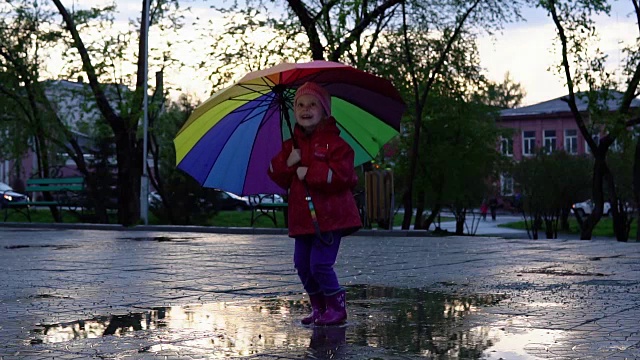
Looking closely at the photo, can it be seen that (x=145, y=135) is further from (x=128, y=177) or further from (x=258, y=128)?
(x=258, y=128)

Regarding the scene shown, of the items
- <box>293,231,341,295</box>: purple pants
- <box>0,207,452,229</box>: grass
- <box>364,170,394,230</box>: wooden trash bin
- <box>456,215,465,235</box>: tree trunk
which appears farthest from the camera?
<box>456,215,465,235</box>: tree trunk

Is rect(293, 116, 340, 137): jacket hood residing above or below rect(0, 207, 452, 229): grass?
above

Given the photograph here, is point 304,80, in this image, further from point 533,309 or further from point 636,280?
point 636,280

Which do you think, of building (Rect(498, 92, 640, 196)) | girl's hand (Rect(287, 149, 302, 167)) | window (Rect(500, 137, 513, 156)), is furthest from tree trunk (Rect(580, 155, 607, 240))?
building (Rect(498, 92, 640, 196))

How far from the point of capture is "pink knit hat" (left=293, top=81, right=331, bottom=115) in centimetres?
643

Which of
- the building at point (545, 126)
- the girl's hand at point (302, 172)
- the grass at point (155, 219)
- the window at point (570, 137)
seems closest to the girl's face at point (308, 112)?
the girl's hand at point (302, 172)

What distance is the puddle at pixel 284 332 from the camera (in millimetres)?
5266

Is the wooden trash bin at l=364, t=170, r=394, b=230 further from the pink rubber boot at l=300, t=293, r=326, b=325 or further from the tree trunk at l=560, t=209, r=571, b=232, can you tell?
the tree trunk at l=560, t=209, r=571, b=232

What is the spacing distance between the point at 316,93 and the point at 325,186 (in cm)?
64

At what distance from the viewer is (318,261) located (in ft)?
20.6

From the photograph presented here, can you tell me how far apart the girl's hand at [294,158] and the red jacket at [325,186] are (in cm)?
3

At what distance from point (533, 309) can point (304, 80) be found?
2.19 meters

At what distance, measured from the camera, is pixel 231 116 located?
7285 millimetres

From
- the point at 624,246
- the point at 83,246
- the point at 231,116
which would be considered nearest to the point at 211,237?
the point at 83,246
